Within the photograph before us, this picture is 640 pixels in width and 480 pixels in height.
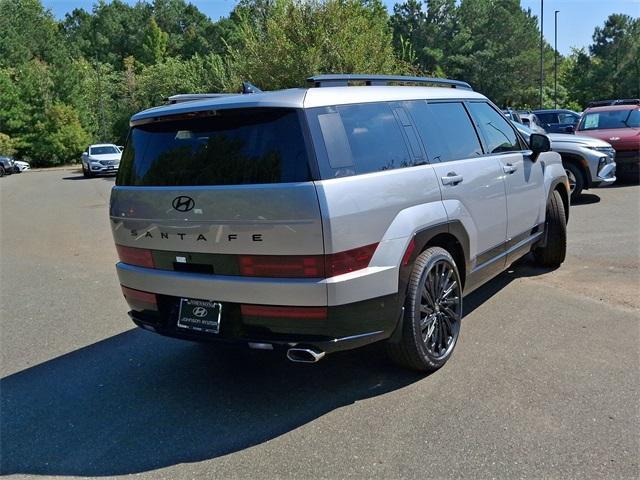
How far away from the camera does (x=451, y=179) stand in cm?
414

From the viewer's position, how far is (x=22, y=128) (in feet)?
161

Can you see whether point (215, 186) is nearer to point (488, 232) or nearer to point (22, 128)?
point (488, 232)

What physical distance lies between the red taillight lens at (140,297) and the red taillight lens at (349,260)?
1.33 m

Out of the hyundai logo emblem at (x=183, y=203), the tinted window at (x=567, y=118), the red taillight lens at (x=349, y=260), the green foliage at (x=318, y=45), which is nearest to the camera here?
the red taillight lens at (x=349, y=260)

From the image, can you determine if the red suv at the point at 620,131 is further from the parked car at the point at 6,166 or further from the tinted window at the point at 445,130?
the parked car at the point at 6,166

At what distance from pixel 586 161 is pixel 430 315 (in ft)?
27.7

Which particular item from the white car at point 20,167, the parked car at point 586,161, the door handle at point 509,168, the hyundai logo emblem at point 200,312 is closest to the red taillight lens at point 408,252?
the hyundai logo emblem at point 200,312

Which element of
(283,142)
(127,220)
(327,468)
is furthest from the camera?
(127,220)

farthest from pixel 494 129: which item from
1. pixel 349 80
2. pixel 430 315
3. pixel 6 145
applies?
pixel 6 145

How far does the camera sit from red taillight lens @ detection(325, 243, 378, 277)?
3184 millimetres

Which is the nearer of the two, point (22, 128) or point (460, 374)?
point (460, 374)

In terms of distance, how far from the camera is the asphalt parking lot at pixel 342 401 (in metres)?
3.02

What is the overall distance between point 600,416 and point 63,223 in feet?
39.4

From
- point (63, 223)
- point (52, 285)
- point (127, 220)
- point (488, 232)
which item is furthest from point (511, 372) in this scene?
point (63, 223)
